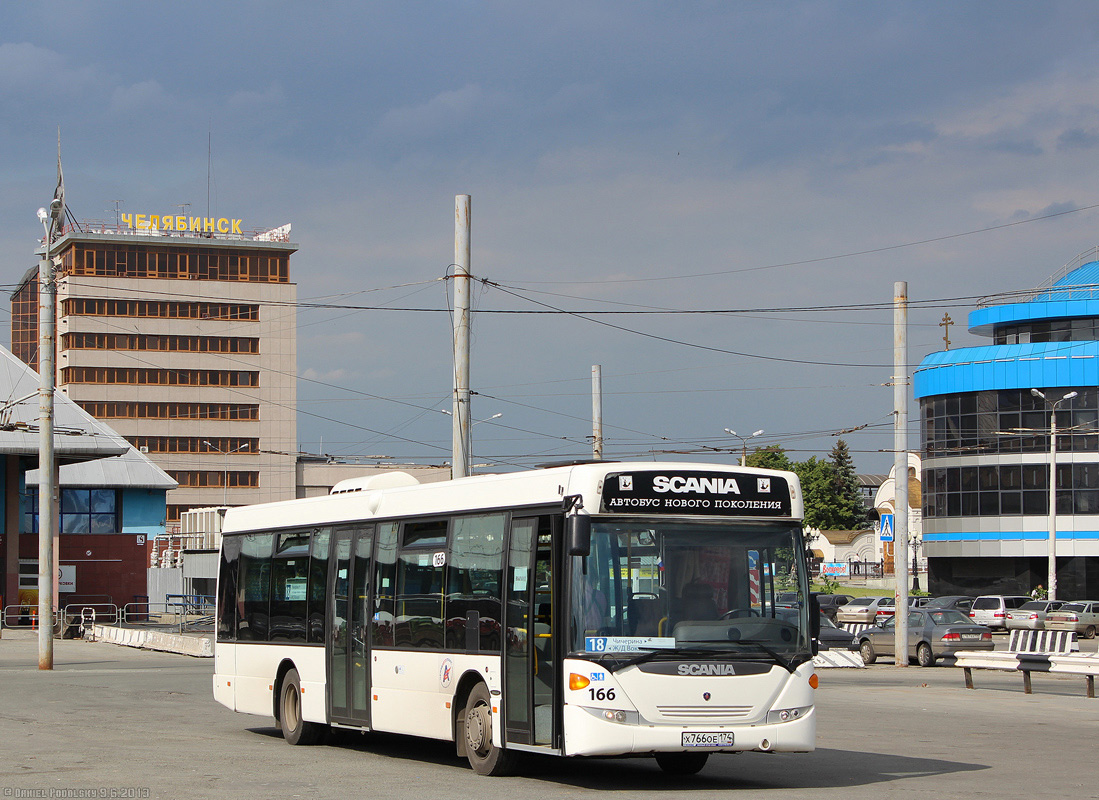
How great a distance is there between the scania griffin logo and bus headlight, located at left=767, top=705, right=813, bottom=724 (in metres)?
0.51

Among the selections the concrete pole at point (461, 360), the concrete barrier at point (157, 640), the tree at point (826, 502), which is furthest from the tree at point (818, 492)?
the concrete pole at point (461, 360)

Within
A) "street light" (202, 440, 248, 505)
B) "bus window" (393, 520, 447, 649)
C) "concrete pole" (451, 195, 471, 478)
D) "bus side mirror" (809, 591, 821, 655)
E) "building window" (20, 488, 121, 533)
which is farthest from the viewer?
"street light" (202, 440, 248, 505)

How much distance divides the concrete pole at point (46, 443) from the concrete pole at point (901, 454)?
19215mm

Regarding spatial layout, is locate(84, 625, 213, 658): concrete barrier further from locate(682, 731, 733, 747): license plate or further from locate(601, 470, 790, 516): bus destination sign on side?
locate(682, 731, 733, 747): license plate

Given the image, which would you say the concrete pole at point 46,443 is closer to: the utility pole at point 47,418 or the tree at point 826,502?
the utility pole at point 47,418

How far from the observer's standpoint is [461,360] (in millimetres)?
24812

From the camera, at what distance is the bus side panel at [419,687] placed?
12.6 m

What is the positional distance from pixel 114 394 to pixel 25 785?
107 metres

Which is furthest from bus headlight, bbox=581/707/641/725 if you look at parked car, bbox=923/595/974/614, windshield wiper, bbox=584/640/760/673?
parked car, bbox=923/595/974/614

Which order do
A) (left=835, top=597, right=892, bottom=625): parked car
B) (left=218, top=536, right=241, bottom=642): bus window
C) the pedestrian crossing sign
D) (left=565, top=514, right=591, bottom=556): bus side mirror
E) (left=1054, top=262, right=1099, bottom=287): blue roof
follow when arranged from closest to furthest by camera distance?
(left=565, top=514, right=591, bottom=556): bus side mirror → (left=218, top=536, right=241, bottom=642): bus window → (left=835, top=597, right=892, bottom=625): parked car → (left=1054, top=262, right=1099, bottom=287): blue roof → the pedestrian crossing sign

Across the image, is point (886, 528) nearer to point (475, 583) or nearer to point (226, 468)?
point (226, 468)

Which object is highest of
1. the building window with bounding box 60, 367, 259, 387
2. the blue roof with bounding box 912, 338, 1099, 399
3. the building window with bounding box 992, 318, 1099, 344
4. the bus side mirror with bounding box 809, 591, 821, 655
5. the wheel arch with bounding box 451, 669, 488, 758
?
the building window with bounding box 60, 367, 259, 387

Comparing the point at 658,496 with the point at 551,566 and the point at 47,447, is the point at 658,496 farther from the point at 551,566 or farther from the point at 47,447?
the point at 47,447

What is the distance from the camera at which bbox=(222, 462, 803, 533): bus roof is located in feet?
38.1
